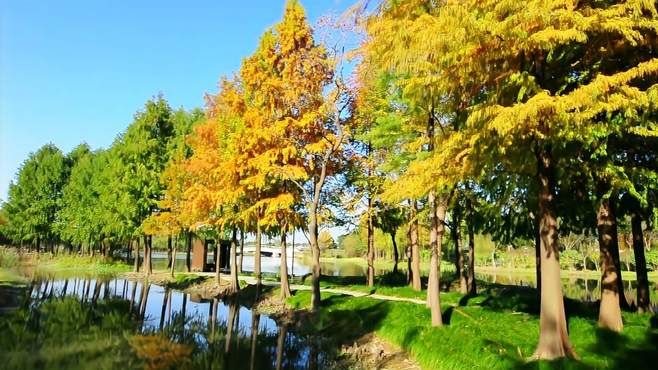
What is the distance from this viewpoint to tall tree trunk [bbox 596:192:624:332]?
12.5 meters

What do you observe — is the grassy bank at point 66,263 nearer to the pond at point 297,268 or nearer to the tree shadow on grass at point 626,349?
the pond at point 297,268

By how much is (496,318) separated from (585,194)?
4773mm

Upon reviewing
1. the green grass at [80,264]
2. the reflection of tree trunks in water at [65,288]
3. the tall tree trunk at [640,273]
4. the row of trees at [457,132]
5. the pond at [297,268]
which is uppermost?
the row of trees at [457,132]

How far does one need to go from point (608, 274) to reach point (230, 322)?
14553 millimetres

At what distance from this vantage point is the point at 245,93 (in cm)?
2388

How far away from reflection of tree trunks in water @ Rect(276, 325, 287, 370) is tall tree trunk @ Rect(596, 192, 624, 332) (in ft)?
29.3

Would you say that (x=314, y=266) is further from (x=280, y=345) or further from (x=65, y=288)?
(x=65, y=288)

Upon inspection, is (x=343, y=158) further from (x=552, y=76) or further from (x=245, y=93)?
(x=552, y=76)

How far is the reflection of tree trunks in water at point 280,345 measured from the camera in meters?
13.8

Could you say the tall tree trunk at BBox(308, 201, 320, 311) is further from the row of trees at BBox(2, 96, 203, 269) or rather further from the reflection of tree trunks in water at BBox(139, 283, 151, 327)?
the row of trees at BBox(2, 96, 203, 269)

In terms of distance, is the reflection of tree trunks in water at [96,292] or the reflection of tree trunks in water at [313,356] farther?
the reflection of tree trunks in water at [96,292]

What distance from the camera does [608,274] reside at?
1318 centimetres

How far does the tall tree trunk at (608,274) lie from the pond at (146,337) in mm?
7681

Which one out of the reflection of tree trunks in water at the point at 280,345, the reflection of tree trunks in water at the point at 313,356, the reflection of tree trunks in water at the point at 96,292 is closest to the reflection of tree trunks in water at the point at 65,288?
the reflection of tree trunks in water at the point at 96,292
